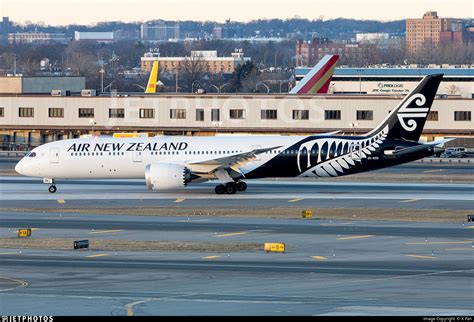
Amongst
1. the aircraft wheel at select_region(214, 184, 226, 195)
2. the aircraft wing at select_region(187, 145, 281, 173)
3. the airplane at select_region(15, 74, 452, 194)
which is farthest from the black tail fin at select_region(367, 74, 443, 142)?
the aircraft wheel at select_region(214, 184, 226, 195)

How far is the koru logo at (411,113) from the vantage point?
3059 inches

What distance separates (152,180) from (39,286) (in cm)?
3447

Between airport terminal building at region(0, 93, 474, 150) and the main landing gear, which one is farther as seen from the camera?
airport terminal building at region(0, 93, 474, 150)

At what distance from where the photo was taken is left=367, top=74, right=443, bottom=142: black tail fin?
77.7 metres

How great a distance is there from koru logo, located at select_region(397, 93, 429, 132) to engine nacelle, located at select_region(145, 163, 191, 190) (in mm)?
14917

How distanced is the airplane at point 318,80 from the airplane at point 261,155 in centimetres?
5840

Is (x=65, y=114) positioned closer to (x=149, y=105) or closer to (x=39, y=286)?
(x=149, y=105)

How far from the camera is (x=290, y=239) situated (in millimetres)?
54938

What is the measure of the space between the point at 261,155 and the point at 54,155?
47.9 ft

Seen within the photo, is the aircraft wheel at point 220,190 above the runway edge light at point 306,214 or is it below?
below

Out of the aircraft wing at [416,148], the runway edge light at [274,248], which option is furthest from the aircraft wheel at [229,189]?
the runway edge light at [274,248]
